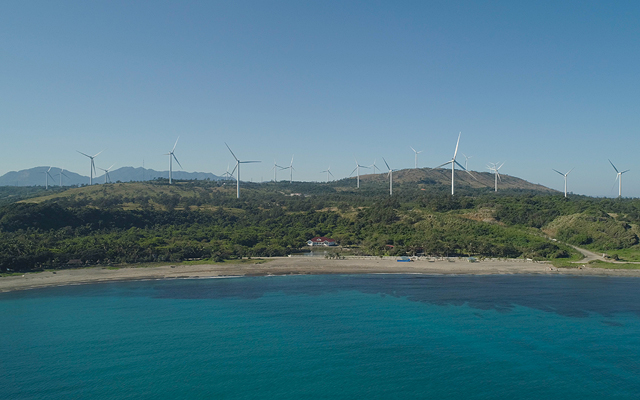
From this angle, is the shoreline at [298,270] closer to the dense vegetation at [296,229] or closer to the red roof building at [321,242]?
the dense vegetation at [296,229]

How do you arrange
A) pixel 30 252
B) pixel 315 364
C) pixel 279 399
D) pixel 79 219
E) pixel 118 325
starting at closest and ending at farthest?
1. pixel 279 399
2. pixel 315 364
3. pixel 118 325
4. pixel 30 252
5. pixel 79 219

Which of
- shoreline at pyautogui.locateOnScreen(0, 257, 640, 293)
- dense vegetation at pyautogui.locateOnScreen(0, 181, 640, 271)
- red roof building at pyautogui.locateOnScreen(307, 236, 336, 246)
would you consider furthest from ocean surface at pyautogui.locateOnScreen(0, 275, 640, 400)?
red roof building at pyautogui.locateOnScreen(307, 236, 336, 246)

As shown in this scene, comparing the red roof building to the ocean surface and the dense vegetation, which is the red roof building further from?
the ocean surface

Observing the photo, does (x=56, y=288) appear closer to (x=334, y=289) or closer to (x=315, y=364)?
(x=334, y=289)

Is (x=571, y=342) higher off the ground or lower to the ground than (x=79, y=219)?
lower

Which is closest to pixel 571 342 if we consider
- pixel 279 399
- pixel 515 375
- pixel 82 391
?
pixel 515 375

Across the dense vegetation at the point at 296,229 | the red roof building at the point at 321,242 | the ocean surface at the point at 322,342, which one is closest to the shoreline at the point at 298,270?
the dense vegetation at the point at 296,229

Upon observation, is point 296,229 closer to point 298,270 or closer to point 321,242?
point 321,242
